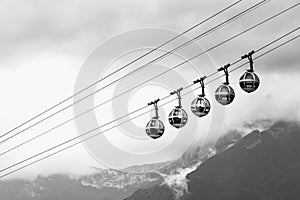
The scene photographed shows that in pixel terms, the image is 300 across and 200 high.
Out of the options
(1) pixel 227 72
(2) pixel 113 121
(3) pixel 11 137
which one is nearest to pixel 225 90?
(1) pixel 227 72

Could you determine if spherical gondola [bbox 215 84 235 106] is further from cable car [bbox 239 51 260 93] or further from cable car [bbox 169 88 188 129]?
cable car [bbox 169 88 188 129]

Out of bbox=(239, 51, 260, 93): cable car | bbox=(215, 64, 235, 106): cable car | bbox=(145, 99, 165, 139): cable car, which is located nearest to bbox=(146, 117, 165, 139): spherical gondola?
bbox=(145, 99, 165, 139): cable car

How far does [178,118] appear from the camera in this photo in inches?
1966

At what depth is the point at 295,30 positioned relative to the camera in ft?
139

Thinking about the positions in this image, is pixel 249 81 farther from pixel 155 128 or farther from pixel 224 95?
pixel 155 128

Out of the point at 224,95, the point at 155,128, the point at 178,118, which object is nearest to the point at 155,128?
the point at 155,128

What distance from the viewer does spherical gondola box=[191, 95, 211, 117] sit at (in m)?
49.2

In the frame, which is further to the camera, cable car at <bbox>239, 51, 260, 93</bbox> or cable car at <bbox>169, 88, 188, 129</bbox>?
cable car at <bbox>169, 88, 188, 129</bbox>

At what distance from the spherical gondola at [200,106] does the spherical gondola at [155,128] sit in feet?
10.9

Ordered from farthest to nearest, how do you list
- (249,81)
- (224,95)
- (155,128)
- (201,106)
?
(155,128), (201,106), (224,95), (249,81)

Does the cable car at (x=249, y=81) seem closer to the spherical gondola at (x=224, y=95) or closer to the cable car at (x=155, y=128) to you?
the spherical gondola at (x=224, y=95)

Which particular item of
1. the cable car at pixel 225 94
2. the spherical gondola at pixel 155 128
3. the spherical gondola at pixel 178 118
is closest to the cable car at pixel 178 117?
the spherical gondola at pixel 178 118

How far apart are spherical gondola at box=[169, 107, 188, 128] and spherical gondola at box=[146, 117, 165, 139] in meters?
1.43

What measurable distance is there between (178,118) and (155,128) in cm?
242
